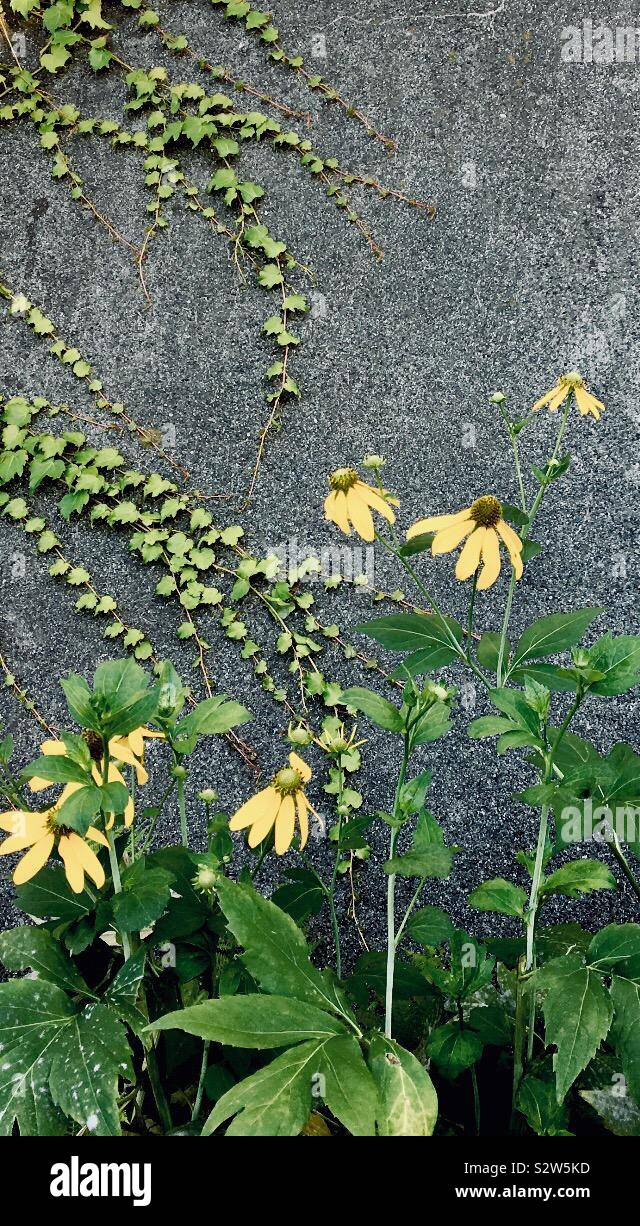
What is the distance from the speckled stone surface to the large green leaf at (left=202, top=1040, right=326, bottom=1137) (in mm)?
1440

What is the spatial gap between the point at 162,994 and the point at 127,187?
2.09 m

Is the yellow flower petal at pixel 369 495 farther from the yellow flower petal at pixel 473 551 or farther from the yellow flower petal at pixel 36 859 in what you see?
the yellow flower petal at pixel 36 859

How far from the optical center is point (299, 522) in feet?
7.33

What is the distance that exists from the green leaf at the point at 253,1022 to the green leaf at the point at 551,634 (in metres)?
0.52

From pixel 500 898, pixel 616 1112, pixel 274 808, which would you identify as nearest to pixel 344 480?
pixel 274 808

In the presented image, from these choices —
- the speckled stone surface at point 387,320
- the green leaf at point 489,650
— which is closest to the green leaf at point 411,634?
the green leaf at point 489,650

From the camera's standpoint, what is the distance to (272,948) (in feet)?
2.52

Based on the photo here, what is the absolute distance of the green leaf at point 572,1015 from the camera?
73 centimetres

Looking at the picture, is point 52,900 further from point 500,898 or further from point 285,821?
point 500,898

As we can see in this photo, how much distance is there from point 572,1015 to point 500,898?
13 centimetres

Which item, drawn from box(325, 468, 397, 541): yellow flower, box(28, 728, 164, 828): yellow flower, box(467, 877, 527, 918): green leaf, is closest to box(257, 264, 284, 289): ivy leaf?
box(325, 468, 397, 541): yellow flower

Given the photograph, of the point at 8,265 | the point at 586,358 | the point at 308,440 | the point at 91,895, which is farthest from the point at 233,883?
the point at 8,265

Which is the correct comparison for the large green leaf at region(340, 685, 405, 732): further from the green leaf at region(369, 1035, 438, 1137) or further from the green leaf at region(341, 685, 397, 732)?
the green leaf at region(369, 1035, 438, 1137)

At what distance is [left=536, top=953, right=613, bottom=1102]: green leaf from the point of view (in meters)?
0.73
